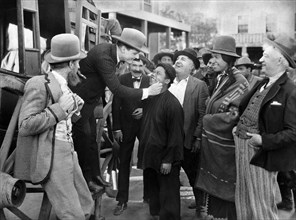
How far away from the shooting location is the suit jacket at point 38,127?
10.6 feet

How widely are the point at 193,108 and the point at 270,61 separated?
144 cm

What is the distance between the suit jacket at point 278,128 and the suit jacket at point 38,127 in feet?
5.11

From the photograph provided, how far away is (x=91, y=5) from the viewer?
17.9 feet

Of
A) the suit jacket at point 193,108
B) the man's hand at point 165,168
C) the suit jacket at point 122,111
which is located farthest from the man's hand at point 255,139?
the suit jacket at point 122,111

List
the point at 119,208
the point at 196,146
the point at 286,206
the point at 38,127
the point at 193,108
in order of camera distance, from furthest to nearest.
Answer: the point at 119,208
the point at 193,108
the point at 196,146
the point at 286,206
the point at 38,127

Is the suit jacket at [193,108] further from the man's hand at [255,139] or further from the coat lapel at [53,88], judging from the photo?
the coat lapel at [53,88]

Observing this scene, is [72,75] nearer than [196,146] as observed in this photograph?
Yes

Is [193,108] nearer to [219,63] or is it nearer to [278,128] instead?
[219,63]

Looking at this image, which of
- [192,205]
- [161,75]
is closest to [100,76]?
[161,75]

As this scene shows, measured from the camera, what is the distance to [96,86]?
4.45m

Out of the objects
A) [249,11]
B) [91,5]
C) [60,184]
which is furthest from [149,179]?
[249,11]

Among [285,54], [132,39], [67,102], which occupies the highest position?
[132,39]

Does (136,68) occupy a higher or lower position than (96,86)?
higher

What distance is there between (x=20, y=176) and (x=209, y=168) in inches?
73.3
